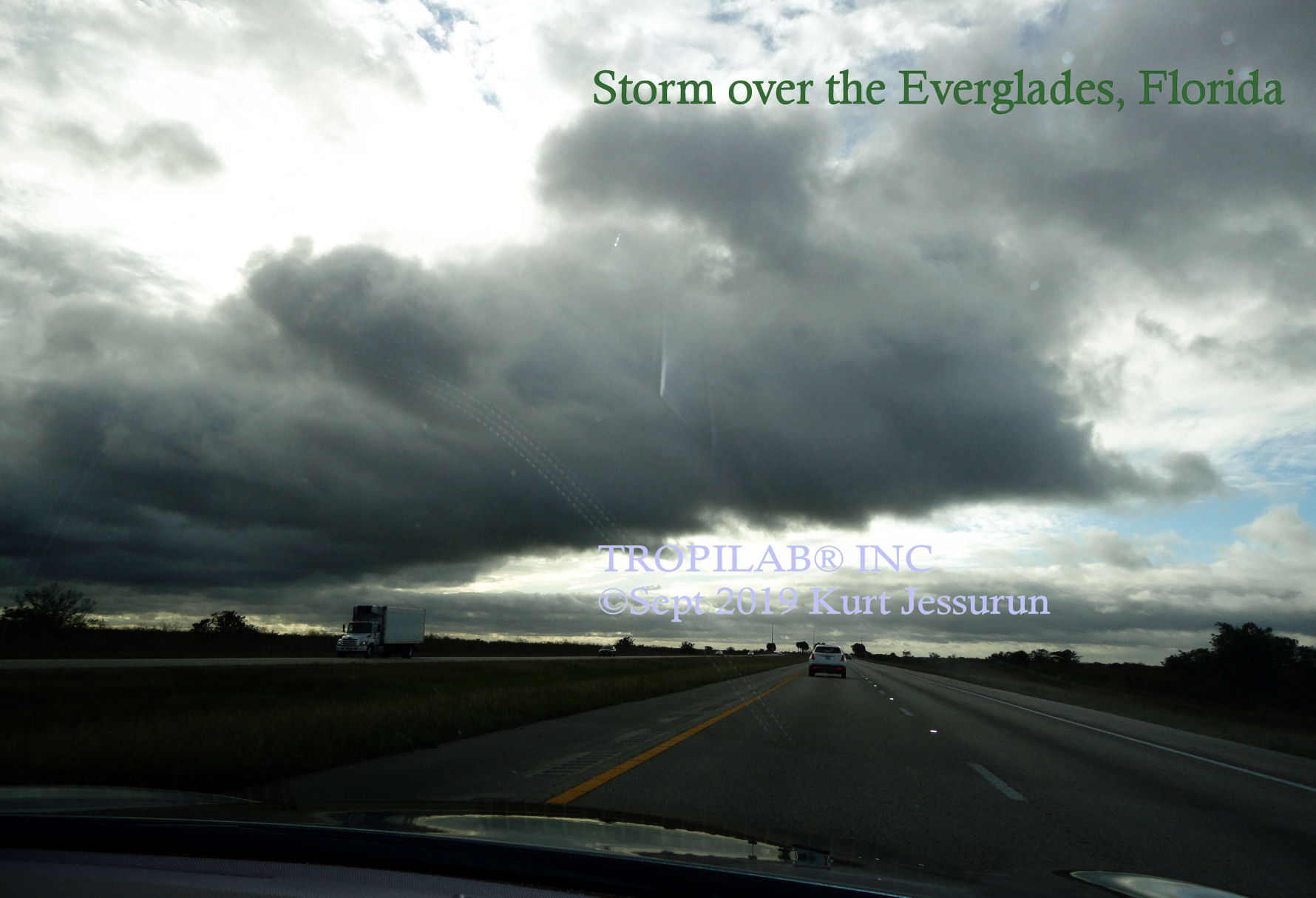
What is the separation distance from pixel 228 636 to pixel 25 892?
285ft

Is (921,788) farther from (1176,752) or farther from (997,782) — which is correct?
(1176,752)

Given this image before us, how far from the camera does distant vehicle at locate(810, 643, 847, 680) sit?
48000 mm

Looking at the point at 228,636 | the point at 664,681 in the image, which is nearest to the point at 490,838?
the point at 664,681

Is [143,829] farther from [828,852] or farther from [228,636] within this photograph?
[228,636]

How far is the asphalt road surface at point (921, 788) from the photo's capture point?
21.8 feet

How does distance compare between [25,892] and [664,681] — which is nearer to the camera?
[25,892]

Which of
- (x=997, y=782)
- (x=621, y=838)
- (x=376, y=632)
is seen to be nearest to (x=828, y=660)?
(x=376, y=632)

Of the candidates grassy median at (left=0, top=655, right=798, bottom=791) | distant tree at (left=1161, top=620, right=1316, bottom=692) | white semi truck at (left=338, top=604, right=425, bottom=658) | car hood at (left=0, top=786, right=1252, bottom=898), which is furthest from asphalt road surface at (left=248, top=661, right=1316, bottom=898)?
distant tree at (left=1161, top=620, right=1316, bottom=692)

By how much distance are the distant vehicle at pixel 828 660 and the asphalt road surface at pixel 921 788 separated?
3075 cm

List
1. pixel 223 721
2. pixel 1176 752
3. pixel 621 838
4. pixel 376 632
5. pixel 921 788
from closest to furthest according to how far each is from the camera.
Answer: pixel 621 838 < pixel 921 788 < pixel 223 721 < pixel 1176 752 < pixel 376 632

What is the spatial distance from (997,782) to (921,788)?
137 cm

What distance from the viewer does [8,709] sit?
1791cm

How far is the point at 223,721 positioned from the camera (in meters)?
12.2

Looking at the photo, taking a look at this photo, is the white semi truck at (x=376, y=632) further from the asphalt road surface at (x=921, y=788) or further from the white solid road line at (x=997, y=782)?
the white solid road line at (x=997, y=782)
